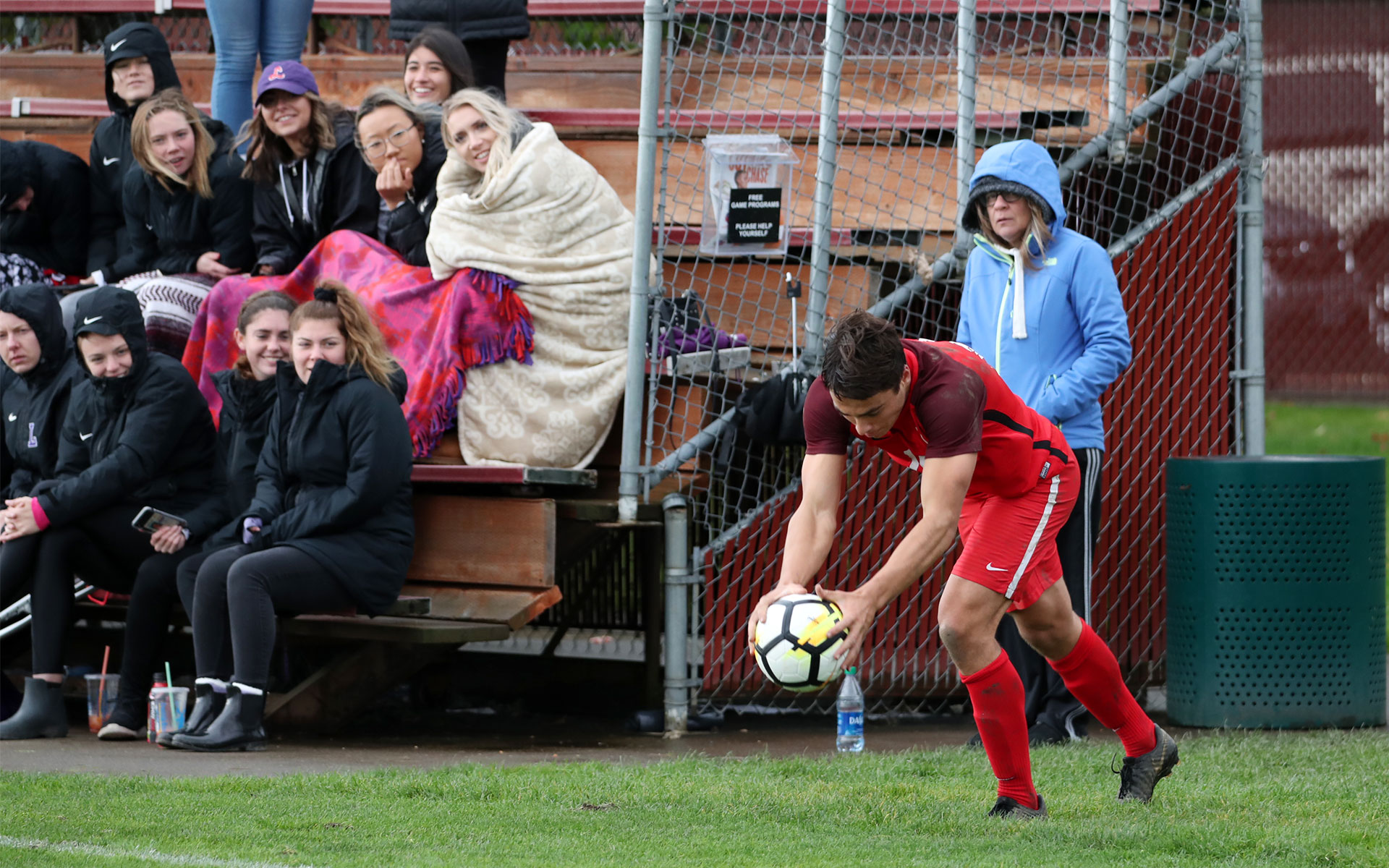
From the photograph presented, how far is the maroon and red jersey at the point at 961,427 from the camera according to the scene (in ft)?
16.4

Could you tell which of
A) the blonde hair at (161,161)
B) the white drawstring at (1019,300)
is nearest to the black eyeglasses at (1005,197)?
the white drawstring at (1019,300)

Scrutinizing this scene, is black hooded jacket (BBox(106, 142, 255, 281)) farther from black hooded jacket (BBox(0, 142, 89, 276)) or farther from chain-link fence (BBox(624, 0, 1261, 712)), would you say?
chain-link fence (BBox(624, 0, 1261, 712))

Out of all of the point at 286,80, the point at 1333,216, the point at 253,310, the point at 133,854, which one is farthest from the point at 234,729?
the point at 1333,216

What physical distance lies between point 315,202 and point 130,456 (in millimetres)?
1613

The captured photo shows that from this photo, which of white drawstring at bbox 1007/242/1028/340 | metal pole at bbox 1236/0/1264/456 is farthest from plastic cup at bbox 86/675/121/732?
metal pole at bbox 1236/0/1264/456

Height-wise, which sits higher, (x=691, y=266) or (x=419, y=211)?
(x=419, y=211)

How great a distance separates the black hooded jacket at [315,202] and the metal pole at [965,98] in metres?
2.76

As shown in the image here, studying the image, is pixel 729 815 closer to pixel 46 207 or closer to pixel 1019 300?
pixel 1019 300

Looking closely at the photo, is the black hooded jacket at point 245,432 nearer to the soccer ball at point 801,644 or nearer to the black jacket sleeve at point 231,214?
the black jacket sleeve at point 231,214

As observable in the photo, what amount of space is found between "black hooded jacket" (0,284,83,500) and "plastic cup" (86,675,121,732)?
922mm

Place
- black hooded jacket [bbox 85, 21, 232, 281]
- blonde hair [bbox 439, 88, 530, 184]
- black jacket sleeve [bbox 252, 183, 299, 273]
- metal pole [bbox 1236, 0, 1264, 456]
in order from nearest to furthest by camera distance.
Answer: blonde hair [bbox 439, 88, 530, 184], metal pole [bbox 1236, 0, 1264, 456], black jacket sleeve [bbox 252, 183, 299, 273], black hooded jacket [bbox 85, 21, 232, 281]

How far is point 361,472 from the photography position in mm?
7203

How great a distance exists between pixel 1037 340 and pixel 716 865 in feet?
9.99

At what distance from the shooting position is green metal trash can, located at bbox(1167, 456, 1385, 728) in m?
7.45
